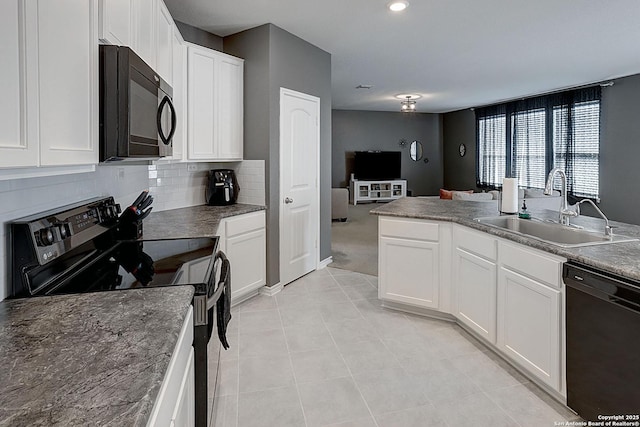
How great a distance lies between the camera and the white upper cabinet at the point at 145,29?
180 cm

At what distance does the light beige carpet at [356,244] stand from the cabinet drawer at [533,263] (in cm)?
218

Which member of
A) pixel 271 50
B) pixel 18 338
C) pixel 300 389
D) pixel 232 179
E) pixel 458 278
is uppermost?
pixel 271 50

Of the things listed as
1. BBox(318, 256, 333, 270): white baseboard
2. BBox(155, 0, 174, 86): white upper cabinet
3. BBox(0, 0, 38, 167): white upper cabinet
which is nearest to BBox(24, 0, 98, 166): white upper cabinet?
BBox(0, 0, 38, 167): white upper cabinet

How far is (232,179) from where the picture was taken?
12.3 ft

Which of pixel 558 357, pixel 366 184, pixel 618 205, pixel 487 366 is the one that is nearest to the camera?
pixel 558 357

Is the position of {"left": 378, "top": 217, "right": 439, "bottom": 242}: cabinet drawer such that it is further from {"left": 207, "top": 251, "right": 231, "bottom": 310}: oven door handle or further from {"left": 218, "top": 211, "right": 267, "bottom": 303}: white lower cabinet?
{"left": 207, "top": 251, "right": 231, "bottom": 310}: oven door handle

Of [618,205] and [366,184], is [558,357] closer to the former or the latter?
[618,205]

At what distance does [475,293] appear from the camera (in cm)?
271

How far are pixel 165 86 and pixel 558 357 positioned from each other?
2444 mm

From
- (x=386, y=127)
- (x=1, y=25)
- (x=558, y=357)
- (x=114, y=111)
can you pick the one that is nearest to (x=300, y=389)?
(x=558, y=357)

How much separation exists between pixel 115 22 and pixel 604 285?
2246 mm

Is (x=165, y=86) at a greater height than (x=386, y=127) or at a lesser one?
lesser

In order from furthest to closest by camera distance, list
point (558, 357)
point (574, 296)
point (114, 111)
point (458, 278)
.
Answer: point (458, 278) < point (558, 357) < point (574, 296) < point (114, 111)

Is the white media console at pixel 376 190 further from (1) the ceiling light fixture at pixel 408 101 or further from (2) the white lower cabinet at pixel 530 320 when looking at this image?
(2) the white lower cabinet at pixel 530 320
